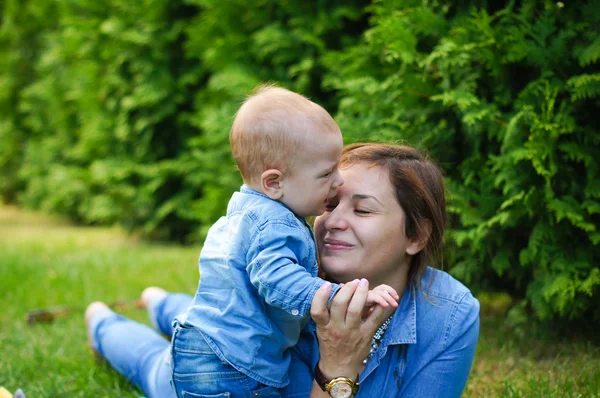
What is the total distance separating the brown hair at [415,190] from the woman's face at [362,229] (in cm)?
3

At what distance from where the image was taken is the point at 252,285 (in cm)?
207

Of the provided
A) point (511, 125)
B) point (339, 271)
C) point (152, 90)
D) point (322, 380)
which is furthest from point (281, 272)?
point (152, 90)

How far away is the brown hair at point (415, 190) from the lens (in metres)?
2.29

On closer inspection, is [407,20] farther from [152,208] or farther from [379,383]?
[152,208]

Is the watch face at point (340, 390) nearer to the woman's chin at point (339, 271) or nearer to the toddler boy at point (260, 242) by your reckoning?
the toddler boy at point (260, 242)

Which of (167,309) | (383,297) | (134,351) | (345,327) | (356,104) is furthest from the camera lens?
(356,104)

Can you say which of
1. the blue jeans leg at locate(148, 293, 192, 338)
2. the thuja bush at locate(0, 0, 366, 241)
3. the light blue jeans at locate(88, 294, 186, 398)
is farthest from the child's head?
the thuja bush at locate(0, 0, 366, 241)

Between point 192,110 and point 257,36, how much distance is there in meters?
2.06

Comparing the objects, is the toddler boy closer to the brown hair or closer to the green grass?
the brown hair

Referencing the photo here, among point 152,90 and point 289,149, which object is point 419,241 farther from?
point 152,90

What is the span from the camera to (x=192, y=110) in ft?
24.0

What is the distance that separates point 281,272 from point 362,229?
1.40ft

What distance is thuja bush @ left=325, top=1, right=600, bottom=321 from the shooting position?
9.98ft

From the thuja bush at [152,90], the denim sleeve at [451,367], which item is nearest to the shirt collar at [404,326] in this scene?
the denim sleeve at [451,367]
